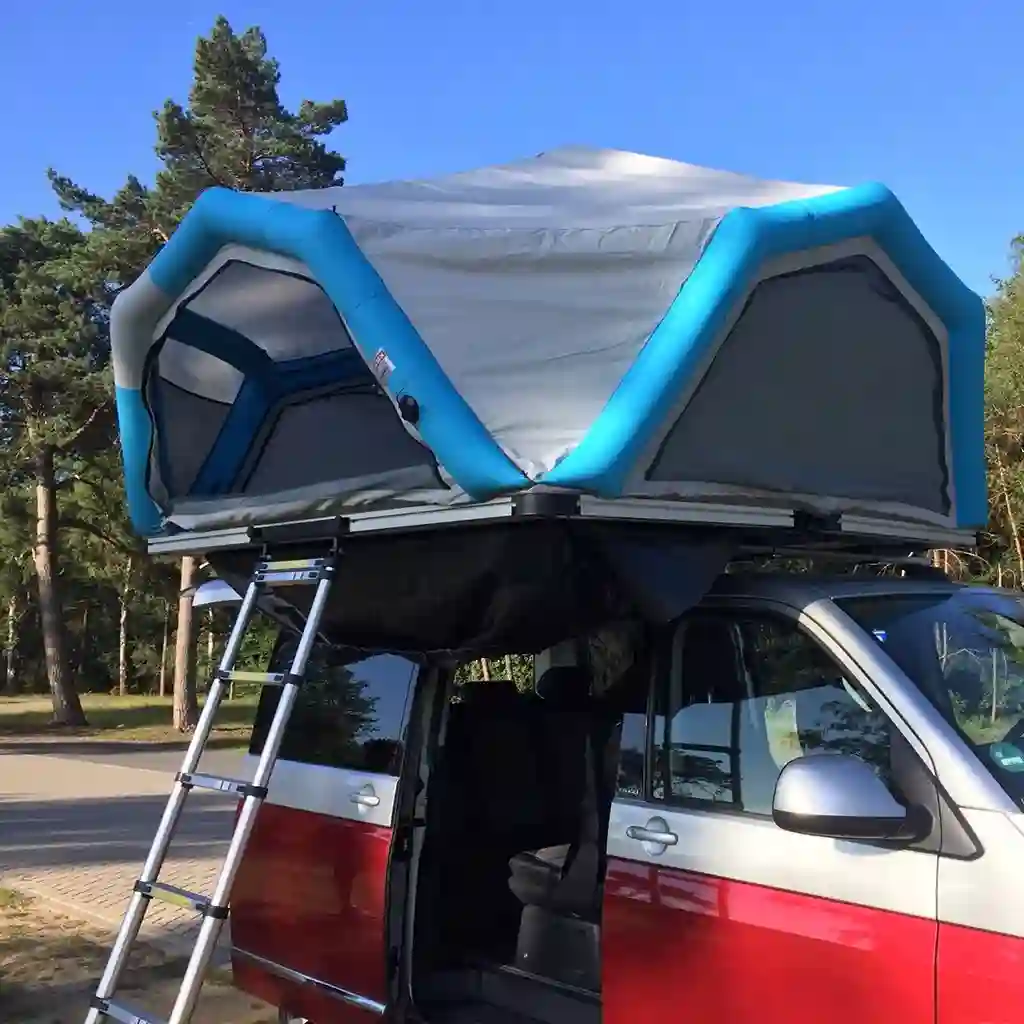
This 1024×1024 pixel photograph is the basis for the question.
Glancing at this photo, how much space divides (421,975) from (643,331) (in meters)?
2.44

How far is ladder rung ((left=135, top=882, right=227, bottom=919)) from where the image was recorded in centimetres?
372

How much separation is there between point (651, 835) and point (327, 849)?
1.53m

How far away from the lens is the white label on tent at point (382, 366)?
11.5 ft

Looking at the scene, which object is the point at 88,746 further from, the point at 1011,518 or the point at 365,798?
the point at 365,798

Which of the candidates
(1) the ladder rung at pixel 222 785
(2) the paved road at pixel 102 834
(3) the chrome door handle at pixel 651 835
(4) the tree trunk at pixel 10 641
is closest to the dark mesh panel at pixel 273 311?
(1) the ladder rung at pixel 222 785

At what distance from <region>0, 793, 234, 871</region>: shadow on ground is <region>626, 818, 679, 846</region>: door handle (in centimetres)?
695

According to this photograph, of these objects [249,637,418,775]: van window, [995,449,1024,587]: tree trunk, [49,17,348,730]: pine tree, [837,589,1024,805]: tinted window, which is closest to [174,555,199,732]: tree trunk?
[49,17,348,730]: pine tree

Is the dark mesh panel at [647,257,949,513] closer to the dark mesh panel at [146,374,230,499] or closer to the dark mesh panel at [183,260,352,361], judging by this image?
the dark mesh panel at [183,260,352,361]

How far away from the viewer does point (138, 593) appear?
45.2m

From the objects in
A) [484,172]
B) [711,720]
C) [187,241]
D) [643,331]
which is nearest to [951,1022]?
[711,720]

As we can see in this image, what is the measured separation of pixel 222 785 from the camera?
4062 millimetres

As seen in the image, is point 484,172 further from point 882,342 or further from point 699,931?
point 699,931

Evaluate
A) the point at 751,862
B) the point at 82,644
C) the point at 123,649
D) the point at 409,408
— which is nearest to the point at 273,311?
the point at 409,408

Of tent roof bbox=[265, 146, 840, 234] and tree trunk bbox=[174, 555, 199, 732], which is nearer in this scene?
tent roof bbox=[265, 146, 840, 234]
